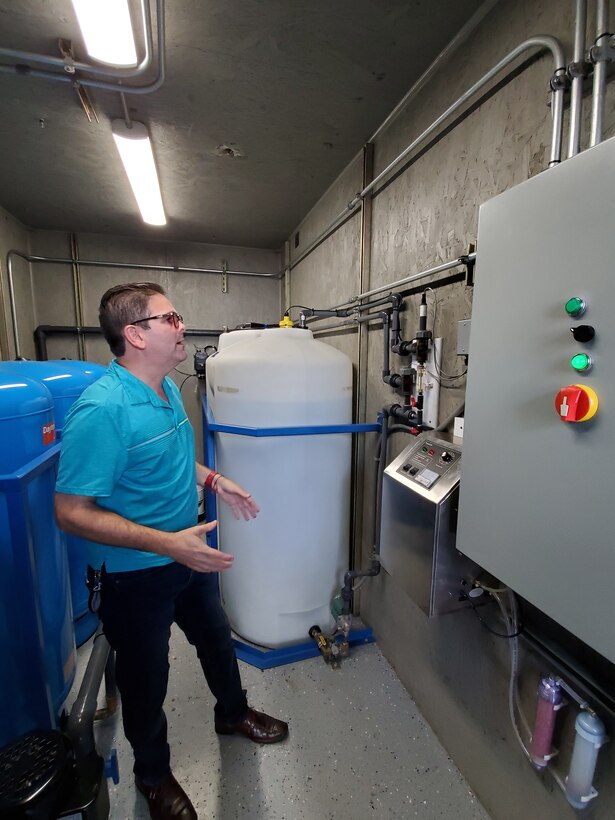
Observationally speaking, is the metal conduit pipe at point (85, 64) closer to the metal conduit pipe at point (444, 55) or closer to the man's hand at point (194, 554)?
the metal conduit pipe at point (444, 55)

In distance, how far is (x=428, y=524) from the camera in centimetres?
115

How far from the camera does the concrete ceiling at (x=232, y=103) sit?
1194mm

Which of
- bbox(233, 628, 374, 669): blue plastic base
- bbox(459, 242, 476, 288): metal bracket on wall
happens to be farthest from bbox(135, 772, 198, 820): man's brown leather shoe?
bbox(459, 242, 476, 288): metal bracket on wall

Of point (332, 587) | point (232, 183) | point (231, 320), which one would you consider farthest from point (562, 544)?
point (231, 320)

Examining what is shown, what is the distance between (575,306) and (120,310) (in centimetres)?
119

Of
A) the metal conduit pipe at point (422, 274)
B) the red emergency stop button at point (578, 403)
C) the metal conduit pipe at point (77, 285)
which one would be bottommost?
the red emergency stop button at point (578, 403)

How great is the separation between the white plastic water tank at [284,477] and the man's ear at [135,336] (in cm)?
65

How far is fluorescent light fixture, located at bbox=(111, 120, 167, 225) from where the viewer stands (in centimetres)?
170

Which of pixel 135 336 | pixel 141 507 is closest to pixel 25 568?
pixel 141 507

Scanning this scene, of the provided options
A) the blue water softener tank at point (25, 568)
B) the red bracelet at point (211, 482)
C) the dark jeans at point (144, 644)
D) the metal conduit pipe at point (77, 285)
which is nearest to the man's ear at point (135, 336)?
the blue water softener tank at point (25, 568)

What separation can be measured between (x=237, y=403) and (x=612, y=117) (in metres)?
1.55

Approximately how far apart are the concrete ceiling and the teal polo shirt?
1178mm

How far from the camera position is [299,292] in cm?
314

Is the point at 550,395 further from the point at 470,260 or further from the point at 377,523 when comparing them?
the point at 377,523
